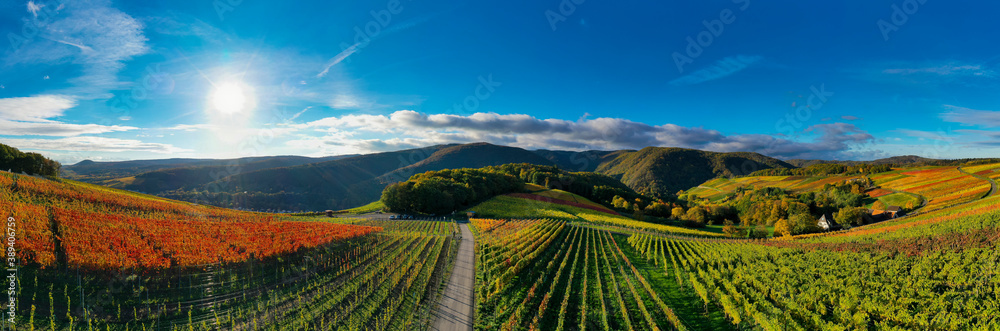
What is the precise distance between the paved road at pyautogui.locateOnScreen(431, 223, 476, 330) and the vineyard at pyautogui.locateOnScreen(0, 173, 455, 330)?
2.66 feet

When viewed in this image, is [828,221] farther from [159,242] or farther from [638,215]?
[159,242]

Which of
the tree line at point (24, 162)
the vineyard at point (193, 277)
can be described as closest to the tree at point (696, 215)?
the vineyard at point (193, 277)

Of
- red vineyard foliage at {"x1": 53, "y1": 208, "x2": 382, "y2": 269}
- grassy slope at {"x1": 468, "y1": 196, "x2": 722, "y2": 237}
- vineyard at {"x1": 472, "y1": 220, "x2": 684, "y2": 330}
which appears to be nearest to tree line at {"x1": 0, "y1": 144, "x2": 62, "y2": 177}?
red vineyard foliage at {"x1": 53, "y1": 208, "x2": 382, "y2": 269}

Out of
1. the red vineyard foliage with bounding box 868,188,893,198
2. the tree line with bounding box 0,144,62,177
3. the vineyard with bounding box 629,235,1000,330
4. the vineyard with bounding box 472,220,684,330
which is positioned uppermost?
the tree line with bounding box 0,144,62,177

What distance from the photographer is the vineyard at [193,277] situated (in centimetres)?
1391

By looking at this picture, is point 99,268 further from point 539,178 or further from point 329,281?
point 539,178

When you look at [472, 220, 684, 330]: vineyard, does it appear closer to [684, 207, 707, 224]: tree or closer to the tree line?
[684, 207, 707, 224]: tree

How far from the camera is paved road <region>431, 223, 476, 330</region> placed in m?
16.0

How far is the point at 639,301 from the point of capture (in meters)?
18.2

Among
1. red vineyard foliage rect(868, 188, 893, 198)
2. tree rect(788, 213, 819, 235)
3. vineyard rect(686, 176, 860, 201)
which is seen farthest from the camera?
vineyard rect(686, 176, 860, 201)

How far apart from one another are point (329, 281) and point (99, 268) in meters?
10.2

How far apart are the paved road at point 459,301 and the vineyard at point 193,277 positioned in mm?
810

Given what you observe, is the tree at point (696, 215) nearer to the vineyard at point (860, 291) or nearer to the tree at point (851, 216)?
the tree at point (851, 216)

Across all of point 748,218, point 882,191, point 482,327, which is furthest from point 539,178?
point 482,327
